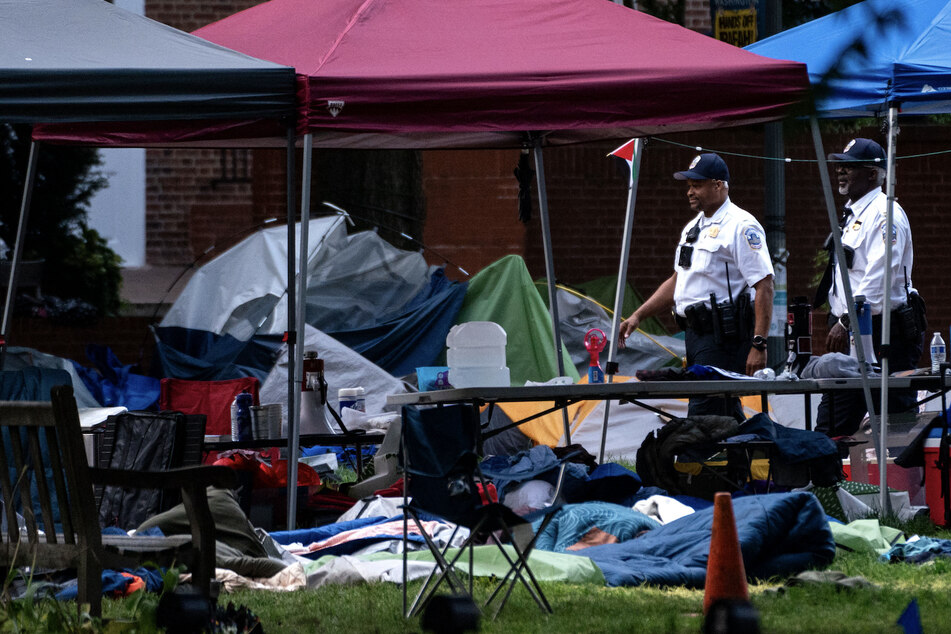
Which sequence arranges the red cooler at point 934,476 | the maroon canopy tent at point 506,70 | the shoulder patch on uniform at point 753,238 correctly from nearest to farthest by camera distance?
the maroon canopy tent at point 506,70 < the red cooler at point 934,476 < the shoulder patch on uniform at point 753,238

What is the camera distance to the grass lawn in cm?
450

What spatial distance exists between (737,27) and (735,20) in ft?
0.17

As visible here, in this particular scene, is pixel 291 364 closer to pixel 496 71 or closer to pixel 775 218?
pixel 496 71

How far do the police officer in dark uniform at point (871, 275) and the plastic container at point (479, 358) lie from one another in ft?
6.48

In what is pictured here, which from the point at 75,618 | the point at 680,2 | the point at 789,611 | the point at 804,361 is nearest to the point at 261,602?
the point at 75,618

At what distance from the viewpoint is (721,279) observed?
25.7ft

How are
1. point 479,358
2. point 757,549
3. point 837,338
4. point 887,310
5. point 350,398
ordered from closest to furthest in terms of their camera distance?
point 757,549 → point 887,310 → point 479,358 → point 837,338 → point 350,398

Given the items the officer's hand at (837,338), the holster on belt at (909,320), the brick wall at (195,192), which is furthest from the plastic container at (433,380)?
the brick wall at (195,192)

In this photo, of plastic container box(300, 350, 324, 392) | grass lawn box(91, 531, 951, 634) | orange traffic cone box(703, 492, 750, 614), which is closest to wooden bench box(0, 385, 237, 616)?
grass lawn box(91, 531, 951, 634)

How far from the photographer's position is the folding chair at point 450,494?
15.1 feet

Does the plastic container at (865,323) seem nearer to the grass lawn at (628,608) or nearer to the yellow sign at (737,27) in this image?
the grass lawn at (628,608)

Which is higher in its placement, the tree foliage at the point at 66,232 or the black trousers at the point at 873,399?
the tree foliage at the point at 66,232

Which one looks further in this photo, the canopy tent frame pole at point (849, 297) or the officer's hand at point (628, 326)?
the officer's hand at point (628, 326)

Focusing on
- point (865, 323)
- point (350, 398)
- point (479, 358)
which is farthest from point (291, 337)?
point (865, 323)
